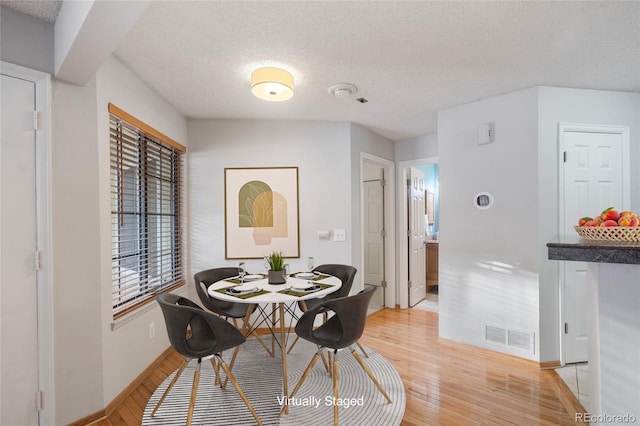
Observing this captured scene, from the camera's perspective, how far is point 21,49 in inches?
70.4

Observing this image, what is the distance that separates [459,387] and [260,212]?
2491mm

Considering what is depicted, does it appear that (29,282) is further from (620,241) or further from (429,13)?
(620,241)

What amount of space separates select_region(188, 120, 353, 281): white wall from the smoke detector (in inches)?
34.8

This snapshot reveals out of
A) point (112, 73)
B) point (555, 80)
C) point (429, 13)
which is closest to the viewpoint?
point (429, 13)

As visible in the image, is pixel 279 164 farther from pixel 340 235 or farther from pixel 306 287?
pixel 306 287

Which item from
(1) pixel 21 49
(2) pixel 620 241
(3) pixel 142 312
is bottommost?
(3) pixel 142 312

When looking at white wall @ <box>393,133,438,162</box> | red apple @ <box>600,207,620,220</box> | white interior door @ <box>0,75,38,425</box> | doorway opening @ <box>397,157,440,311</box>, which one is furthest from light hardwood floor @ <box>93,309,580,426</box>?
white wall @ <box>393,133,438,162</box>

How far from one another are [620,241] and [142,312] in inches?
123

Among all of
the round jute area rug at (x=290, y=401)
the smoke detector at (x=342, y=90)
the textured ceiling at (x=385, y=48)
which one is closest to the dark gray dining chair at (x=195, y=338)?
the round jute area rug at (x=290, y=401)

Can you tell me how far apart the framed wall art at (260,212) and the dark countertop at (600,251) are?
8.43ft

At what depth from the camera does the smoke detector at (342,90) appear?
2697 millimetres

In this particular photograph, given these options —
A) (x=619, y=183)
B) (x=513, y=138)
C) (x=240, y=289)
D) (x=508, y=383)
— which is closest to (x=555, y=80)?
(x=513, y=138)

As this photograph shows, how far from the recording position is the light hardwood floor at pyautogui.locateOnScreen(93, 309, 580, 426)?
2.05 meters

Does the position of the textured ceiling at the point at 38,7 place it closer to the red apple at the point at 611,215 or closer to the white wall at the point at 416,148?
the red apple at the point at 611,215
